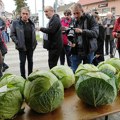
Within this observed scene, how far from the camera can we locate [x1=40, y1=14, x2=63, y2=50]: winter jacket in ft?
16.1

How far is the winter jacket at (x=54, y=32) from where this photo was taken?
4895mm

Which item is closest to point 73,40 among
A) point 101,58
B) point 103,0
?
point 101,58

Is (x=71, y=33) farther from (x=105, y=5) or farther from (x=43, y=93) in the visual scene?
(x=105, y=5)

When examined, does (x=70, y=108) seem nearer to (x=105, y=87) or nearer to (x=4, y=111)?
(x=105, y=87)

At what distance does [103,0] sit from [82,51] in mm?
44501

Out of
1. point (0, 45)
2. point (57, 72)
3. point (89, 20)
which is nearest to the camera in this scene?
point (57, 72)

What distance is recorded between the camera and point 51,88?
160cm

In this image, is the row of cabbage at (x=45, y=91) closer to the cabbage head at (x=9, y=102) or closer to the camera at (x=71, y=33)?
the cabbage head at (x=9, y=102)

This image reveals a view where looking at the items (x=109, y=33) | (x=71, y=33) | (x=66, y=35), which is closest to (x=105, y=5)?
(x=109, y=33)

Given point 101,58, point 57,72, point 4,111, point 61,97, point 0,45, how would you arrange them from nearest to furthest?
point 4,111, point 61,97, point 57,72, point 0,45, point 101,58

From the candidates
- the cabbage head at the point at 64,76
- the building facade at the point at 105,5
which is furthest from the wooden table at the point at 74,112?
the building facade at the point at 105,5

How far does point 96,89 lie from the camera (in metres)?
1.69

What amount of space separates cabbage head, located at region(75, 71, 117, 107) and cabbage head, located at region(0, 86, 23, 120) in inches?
17.0

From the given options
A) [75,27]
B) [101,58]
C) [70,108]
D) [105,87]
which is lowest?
[101,58]
